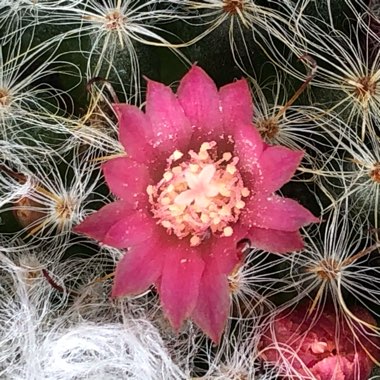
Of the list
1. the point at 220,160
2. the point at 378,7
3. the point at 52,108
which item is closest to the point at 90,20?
the point at 52,108

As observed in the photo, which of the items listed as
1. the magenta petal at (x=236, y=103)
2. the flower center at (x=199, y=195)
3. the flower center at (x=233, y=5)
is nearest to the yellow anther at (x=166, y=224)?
the flower center at (x=199, y=195)

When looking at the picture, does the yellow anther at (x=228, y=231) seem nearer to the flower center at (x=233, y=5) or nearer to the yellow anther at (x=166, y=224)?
→ the yellow anther at (x=166, y=224)

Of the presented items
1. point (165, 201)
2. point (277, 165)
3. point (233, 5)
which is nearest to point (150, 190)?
point (165, 201)

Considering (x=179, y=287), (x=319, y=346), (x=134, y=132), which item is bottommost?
(x=319, y=346)

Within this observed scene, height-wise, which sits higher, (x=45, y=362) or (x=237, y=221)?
(x=237, y=221)

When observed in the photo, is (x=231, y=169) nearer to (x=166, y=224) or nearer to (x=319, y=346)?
(x=166, y=224)

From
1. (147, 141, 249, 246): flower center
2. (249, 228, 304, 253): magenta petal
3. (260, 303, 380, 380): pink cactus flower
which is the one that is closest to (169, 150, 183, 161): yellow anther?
(147, 141, 249, 246): flower center

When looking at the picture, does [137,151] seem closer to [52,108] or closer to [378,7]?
[52,108]

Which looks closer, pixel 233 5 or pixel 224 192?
pixel 224 192
